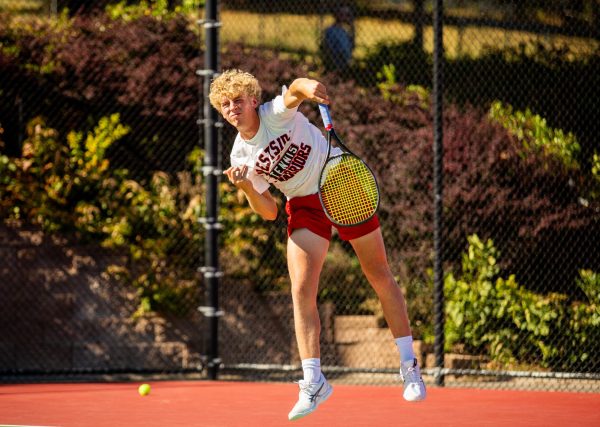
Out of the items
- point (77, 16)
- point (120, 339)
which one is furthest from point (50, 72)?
point (120, 339)

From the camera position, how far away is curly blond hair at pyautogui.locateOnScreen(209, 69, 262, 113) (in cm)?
567

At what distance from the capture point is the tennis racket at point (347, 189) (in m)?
5.73

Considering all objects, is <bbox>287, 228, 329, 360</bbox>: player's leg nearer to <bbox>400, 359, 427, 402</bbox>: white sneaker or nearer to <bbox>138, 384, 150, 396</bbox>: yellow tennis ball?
<bbox>400, 359, 427, 402</bbox>: white sneaker

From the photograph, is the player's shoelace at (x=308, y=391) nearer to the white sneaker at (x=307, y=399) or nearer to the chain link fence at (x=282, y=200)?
the white sneaker at (x=307, y=399)

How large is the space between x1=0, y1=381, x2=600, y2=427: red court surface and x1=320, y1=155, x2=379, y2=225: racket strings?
119cm

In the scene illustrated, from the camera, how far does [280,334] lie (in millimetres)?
9188

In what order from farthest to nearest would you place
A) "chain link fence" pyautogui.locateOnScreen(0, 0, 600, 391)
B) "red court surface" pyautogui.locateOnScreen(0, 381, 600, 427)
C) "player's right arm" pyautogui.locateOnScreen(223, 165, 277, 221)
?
"chain link fence" pyautogui.locateOnScreen(0, 0, 600, 391) < "red court surface" pyautogui.locateOnScreen(0, 381, 600, 427) < "player's right arm" pyautogui.locateOnScreen(223, 165, 277, 221)

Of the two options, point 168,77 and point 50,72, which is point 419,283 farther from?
point 50,72

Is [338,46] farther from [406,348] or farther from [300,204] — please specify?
[406,348]

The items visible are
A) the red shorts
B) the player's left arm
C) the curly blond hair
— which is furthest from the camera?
the red shorts

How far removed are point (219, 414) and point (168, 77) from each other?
365cm

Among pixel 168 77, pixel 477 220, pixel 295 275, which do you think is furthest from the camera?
pixel 168 77

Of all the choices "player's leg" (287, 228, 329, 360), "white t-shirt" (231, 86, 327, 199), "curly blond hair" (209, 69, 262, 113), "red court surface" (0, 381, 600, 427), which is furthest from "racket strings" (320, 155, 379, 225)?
"red court surface" (0, 381, 600, 427)

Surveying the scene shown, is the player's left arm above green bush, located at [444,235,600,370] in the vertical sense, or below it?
above
